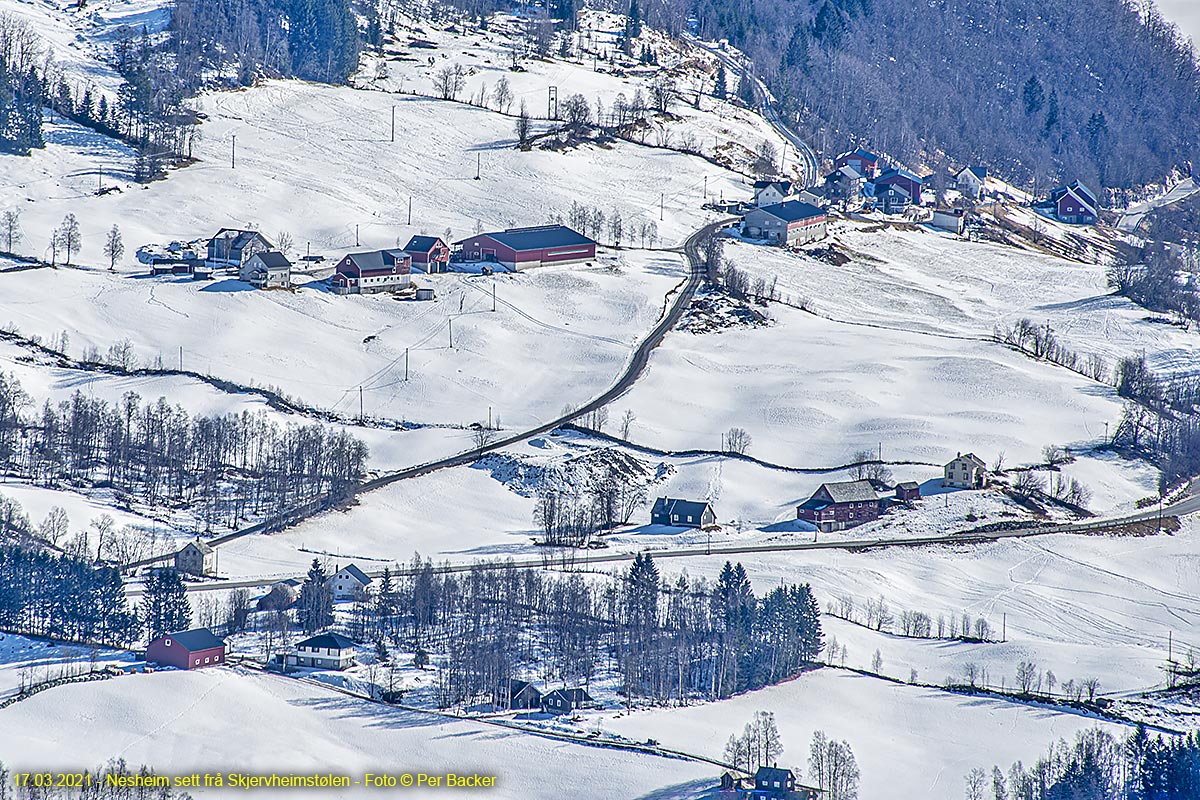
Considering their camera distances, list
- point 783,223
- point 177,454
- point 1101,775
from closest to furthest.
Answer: point 1101,775, point 177,454, point 783,223

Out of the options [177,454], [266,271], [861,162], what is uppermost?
[861,162]

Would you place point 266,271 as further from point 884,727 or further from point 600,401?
point 884,727

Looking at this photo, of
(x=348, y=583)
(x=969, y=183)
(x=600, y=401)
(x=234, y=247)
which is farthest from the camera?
(x=969, y=183)

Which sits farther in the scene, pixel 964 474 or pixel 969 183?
pixel 969 183

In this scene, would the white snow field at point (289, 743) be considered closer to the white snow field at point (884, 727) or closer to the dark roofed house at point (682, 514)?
the white snow field at point (884, 727)

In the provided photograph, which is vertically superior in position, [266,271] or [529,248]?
[529,248]

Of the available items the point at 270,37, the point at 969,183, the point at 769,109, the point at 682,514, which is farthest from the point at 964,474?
the point at 270,37

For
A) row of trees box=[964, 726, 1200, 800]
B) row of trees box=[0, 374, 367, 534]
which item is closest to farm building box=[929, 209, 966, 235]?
row of trees box=[0, 374, 367, 534]

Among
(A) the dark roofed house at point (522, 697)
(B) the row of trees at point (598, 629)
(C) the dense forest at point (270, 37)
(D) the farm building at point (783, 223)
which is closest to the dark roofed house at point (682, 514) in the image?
(B) the row of trees at point (598, 629)

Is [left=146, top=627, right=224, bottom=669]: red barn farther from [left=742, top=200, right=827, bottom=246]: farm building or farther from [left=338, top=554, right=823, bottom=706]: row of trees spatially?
[left=742, top=200, right=827, bottom=246]: farm building
